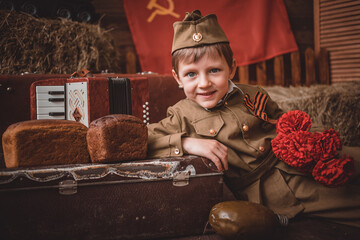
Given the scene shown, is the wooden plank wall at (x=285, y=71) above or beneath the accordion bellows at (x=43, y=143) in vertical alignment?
above

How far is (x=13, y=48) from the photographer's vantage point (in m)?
2.32

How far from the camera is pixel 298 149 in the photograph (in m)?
1.24

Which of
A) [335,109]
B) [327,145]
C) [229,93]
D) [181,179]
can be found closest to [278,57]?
[335,109]

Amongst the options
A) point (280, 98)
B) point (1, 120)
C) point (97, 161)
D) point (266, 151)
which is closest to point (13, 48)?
point (1, 120)

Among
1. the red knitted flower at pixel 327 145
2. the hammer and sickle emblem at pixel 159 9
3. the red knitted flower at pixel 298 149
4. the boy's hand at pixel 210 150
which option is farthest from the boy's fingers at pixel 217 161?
the hammer and sickle emblem at pixel 159 9

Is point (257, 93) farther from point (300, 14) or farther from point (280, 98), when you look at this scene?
point (300, 14)

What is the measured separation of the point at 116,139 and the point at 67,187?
0.27m

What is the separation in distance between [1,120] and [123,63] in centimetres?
194

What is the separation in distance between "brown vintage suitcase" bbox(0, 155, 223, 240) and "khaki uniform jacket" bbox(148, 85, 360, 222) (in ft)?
0.80

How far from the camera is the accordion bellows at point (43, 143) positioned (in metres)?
1.13

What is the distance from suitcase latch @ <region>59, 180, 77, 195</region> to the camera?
1067 millimetres

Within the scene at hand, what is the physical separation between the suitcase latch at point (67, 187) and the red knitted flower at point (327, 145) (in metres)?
1.04

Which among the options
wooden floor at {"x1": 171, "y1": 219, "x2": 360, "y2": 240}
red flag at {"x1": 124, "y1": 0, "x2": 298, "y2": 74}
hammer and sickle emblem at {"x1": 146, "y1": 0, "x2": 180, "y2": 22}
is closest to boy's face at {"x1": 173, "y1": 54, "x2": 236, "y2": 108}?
wooden floor at {"x1": 171, "y1": 219, "x2": 360, "y2": 240}

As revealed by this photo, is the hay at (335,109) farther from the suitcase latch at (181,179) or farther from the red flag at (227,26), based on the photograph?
the suitcase latch at (181,179)
